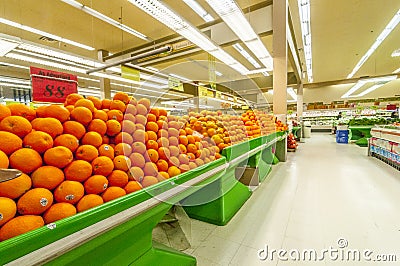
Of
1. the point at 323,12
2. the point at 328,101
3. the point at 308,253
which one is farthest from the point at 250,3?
the point at 328,101

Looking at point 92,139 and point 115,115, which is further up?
point 115,115

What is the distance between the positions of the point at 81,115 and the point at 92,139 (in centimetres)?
15

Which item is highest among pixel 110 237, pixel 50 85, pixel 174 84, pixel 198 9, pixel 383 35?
pixel 383 35

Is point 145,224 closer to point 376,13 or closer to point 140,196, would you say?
point 140,196

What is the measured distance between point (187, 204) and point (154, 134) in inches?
47.5

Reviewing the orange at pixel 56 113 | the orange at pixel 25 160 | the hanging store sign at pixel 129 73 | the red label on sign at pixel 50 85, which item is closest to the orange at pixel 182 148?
the orange at pixel 56 113

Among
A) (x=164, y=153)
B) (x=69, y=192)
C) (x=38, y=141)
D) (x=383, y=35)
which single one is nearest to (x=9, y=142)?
(x=38, y=141)

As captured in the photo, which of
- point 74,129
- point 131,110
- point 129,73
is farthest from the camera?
point 129,73

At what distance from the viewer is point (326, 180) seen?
3.52 m

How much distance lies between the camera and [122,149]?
1.09 meters

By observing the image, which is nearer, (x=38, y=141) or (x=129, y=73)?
(x=38, y=141)

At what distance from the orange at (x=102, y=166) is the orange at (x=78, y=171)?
0.03 m

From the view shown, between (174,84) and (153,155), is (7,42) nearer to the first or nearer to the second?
(174,84)

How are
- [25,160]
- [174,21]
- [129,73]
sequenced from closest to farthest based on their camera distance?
[25,160] < [174,21] < [129,73]
